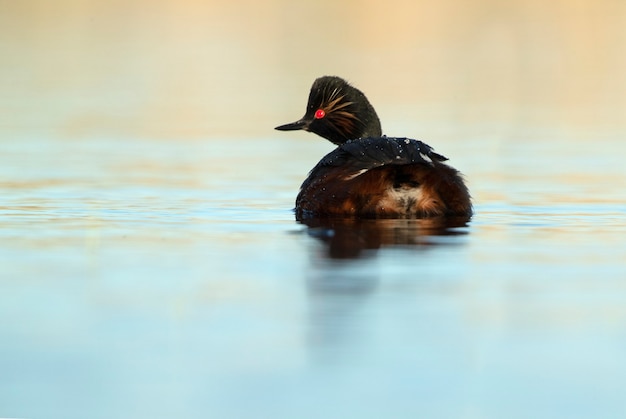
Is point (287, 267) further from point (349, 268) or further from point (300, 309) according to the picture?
point (300, 309)

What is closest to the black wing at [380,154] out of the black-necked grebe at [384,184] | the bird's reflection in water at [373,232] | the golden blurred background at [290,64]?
the black-necked grebe at [384,184]

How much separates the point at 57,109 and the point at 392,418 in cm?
1436

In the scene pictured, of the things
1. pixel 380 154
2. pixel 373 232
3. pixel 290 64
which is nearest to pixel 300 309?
pixel 373 232

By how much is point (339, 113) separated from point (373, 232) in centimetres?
307

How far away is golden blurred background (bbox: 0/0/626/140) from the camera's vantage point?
17.6 m

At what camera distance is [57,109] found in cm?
1803

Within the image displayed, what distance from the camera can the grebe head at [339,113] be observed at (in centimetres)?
1113

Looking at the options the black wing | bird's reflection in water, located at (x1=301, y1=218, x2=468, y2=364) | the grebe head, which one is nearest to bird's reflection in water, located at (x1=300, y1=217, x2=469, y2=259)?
bird's reflection in water, located at (x1=301, y1=218, x2=468, y2=364)

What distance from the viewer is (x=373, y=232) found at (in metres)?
8.24

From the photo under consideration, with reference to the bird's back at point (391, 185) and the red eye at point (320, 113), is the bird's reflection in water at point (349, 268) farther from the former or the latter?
the red eye at point (320, 113)

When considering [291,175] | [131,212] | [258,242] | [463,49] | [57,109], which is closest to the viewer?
[258,242]

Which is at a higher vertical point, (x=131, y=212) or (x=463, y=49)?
(x=463, y=49)

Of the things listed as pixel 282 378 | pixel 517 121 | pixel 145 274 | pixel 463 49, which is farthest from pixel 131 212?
pixel 463 49

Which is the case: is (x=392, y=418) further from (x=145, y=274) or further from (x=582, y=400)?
(x=145, y=274)
